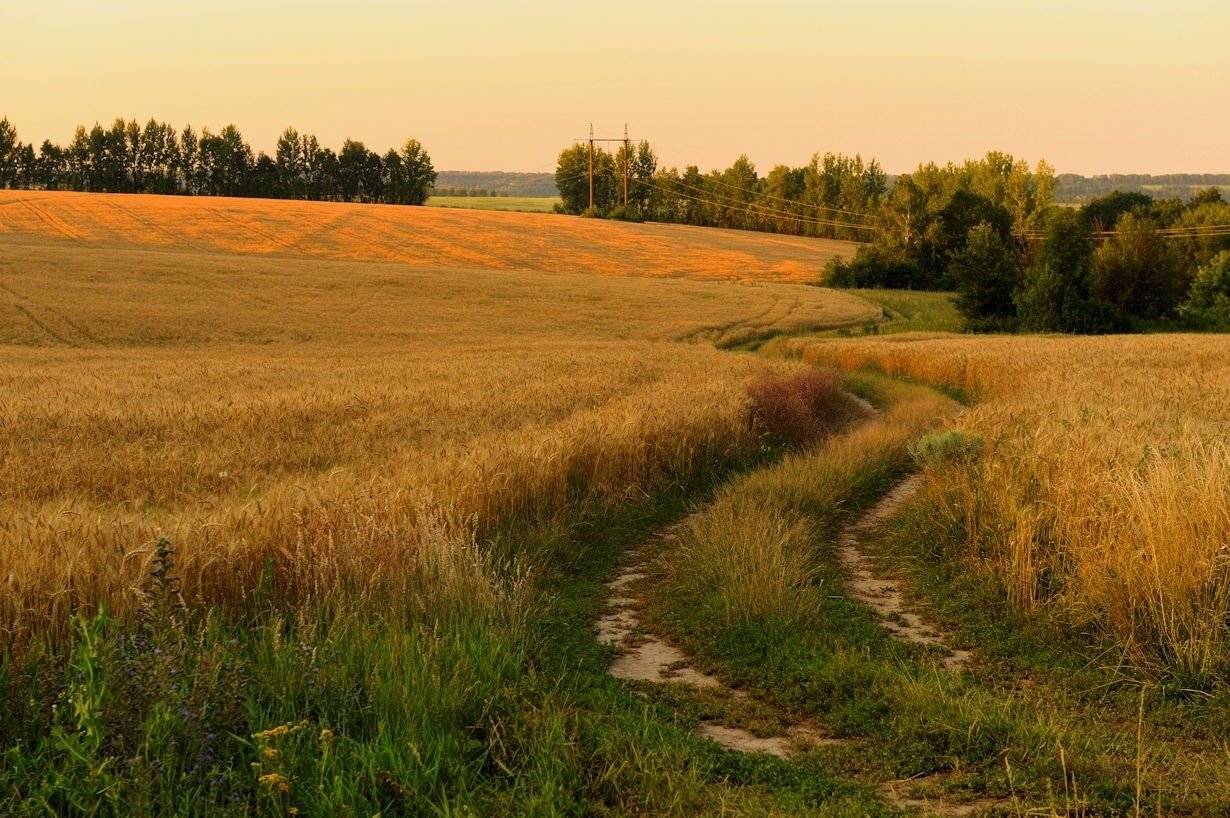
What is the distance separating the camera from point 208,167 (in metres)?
128

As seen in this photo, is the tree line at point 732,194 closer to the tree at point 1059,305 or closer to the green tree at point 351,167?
the green tree at point 351,167

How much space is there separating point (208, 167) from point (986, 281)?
104m

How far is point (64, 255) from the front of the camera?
5078 cm

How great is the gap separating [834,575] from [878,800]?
481 cm

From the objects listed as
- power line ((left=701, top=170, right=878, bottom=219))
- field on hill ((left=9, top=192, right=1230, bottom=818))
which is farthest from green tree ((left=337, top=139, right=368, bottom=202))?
field on hill ((left=9, top=192, right=1230, bottom=818))

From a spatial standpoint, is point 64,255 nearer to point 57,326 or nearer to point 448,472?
point 57,326

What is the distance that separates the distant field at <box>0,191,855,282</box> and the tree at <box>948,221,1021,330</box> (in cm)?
1750

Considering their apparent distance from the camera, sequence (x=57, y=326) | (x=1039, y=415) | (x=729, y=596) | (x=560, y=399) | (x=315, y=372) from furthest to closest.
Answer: (x=57, y=326), (x=315, y=372), (x=560, y=399), (x=1039, y=415), (x=729, y=596)

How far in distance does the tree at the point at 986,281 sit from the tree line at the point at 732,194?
2426 inches

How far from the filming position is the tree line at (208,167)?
121062 millimetres

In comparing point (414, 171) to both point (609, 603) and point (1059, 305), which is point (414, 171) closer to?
point (1059, 305)

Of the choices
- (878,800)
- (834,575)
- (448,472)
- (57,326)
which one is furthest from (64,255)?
(878,800)

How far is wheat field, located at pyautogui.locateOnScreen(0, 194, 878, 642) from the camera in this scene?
7.22m

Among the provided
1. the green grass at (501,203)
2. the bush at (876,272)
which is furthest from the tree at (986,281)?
the green grass at (501,203)
